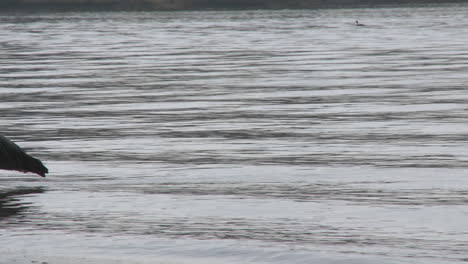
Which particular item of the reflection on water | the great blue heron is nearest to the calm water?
the reflection on water

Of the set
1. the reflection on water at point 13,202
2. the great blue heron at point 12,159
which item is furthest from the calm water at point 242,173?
the great blue heron at point 12,159

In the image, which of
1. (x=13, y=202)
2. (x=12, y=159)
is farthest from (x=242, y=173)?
(x=13, y=202)

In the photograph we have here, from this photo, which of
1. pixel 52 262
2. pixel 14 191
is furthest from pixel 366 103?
pixel 52 262

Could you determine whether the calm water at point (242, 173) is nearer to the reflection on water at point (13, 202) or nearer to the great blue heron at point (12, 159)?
the reflection on water at point (13, 202)

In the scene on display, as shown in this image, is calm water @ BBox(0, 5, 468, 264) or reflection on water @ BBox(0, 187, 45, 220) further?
reflection on water @ BBox(0, 187, 45, 220)

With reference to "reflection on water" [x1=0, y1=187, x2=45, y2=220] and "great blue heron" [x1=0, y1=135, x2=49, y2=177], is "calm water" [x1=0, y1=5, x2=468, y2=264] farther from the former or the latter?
"great blue heron" [x1=0, y1=135, x2=49, y2=177]

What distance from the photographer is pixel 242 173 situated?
12898 mm

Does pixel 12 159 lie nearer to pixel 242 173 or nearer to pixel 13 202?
pixel 13 202

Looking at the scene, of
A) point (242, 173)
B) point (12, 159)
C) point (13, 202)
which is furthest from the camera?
point (242, 173)

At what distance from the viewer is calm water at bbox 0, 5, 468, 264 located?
900 cm

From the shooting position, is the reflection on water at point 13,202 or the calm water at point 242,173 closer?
the calm water at point 242,173

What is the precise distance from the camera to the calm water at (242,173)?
9000mm

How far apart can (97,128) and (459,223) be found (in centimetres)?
909

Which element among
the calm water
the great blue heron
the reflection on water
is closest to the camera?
the calm water
